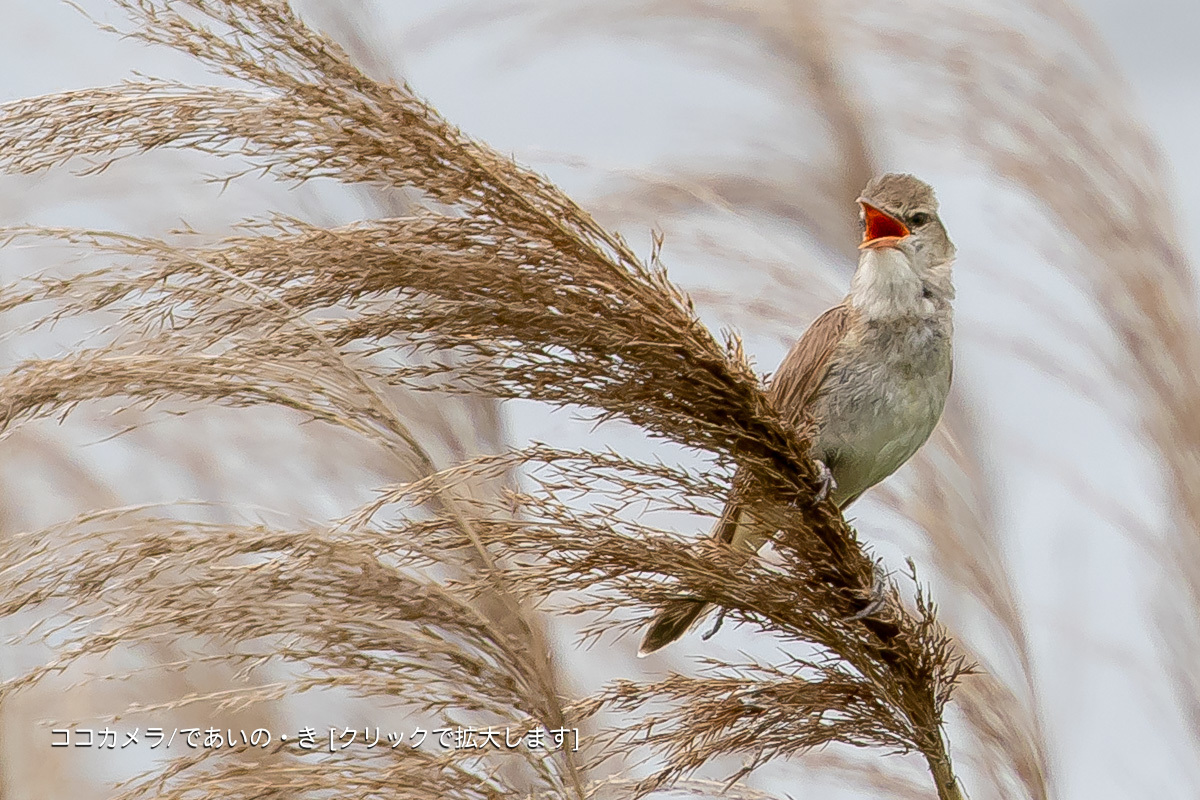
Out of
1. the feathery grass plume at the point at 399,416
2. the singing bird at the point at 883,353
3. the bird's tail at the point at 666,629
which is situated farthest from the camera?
the singing bird at the point at 883,353

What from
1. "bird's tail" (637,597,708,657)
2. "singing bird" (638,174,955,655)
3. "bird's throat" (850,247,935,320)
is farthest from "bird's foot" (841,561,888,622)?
"bird's throat" (850,247,935,320)

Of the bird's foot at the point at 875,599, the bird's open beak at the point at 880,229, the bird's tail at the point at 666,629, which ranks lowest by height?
the bird's foot at the point at 875,599

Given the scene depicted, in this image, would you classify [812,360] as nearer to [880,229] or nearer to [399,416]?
[880,229]

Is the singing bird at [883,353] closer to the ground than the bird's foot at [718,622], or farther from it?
farther from it

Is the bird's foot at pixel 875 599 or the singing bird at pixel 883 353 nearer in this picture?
the bird's foot at pixel 875 599

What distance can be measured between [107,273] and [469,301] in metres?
0.34

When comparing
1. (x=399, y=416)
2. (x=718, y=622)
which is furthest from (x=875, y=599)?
(x=399, y=416)

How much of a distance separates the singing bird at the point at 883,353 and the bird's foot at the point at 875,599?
510 millimetres

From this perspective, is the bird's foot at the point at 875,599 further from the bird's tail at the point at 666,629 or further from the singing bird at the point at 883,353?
the singing bird at the point at 883,353

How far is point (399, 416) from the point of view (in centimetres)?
125

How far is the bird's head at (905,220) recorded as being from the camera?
1863 millimetres

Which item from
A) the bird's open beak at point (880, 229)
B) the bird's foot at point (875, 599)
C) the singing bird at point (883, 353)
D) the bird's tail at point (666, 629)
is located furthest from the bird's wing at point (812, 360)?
the bird's foot at point (875, 599)

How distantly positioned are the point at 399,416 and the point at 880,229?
934 mm

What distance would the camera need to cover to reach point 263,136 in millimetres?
1148
